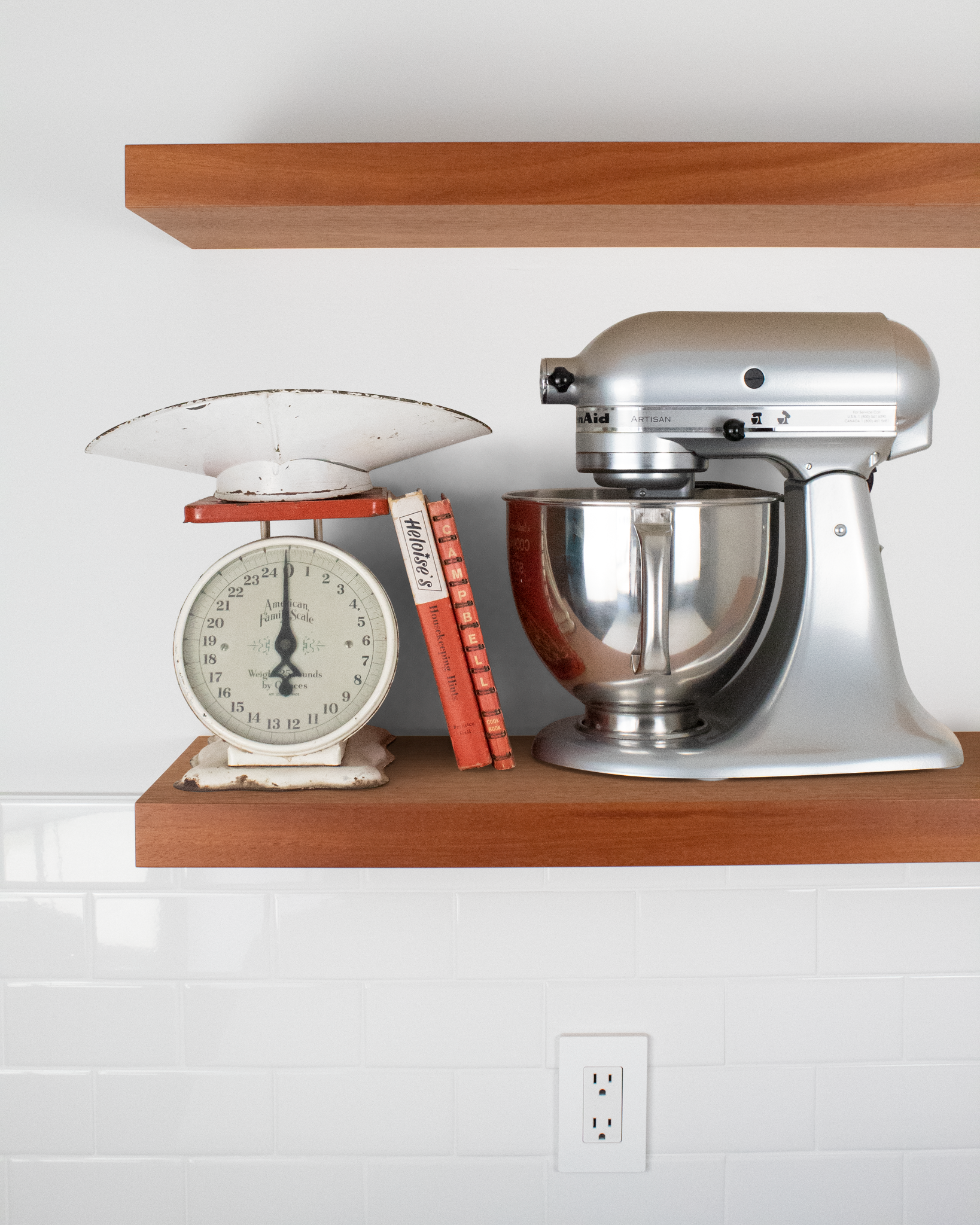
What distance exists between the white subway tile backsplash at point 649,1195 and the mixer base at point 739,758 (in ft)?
1.76

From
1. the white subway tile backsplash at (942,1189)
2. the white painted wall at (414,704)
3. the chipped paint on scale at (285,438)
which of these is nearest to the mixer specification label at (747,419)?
the chipped paint on scale at (285,438)

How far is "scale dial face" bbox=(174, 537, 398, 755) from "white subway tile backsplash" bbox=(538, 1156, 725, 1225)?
634 mm

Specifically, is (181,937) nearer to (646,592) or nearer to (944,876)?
(646,592)

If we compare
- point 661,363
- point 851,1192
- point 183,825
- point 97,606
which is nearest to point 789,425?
point 661,363

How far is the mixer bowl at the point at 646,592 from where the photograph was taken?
85 cm

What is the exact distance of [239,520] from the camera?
0.86m

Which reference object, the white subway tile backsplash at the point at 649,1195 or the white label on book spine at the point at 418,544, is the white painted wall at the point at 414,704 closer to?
the white subway tile backsplash at the point at 649,1195

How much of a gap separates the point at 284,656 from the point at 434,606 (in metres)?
0.13

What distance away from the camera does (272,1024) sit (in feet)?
3.76

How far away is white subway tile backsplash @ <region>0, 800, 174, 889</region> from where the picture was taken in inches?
44.2

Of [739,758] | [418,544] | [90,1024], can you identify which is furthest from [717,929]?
[90,1024]

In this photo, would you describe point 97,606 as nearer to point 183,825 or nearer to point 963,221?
point 183,825

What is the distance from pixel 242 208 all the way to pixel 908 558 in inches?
29.3

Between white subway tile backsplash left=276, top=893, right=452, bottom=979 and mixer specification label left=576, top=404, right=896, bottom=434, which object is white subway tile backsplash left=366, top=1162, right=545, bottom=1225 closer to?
white subway tile backsplash left=276, top=893, right=452, bottom=979
